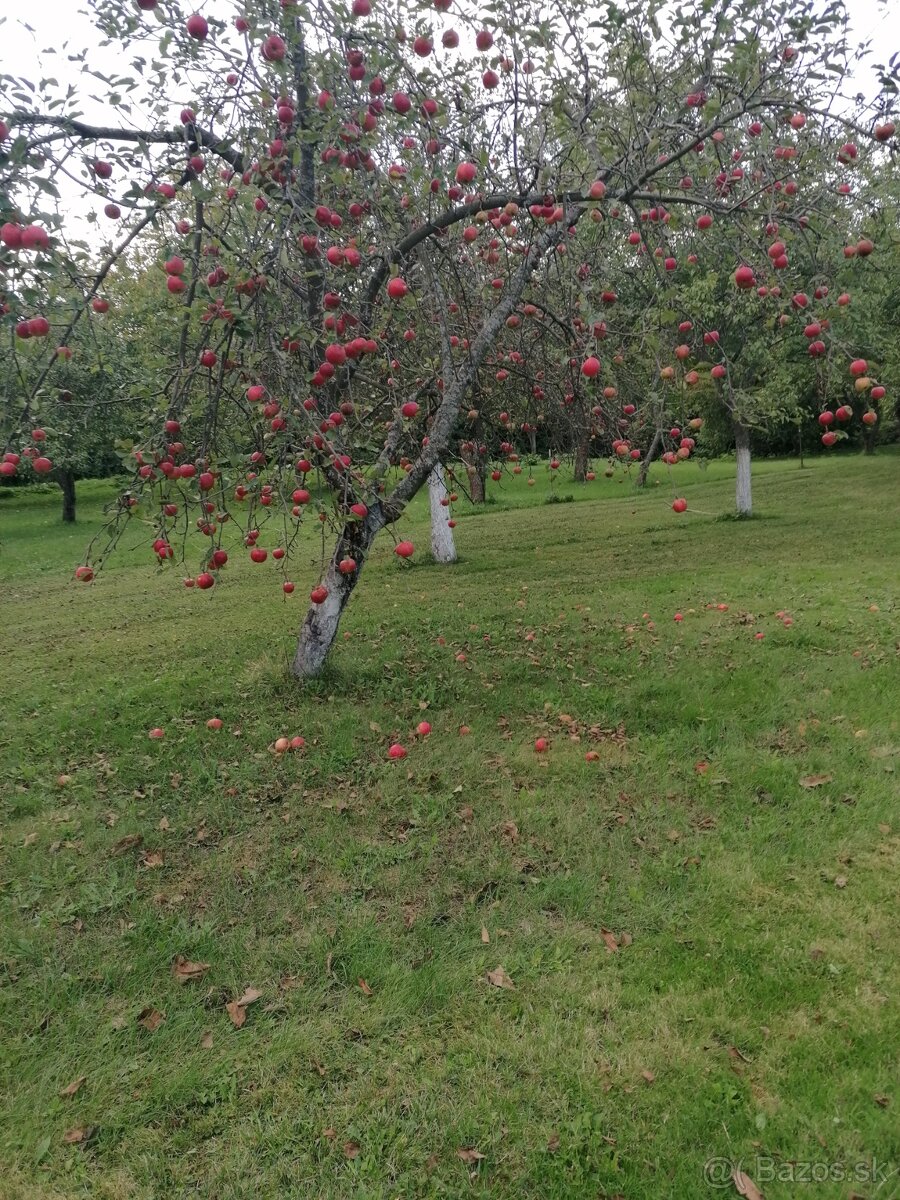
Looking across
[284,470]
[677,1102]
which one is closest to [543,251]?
[284,470]

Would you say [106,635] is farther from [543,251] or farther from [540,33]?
[540,33]

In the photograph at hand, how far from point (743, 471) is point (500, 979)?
13481 millimetres

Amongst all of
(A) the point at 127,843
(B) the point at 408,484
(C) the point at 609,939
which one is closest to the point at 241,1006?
(A) the point at 127,843

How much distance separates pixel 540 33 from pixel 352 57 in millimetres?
948

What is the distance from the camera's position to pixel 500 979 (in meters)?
2.89

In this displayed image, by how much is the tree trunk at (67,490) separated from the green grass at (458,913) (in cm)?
1617

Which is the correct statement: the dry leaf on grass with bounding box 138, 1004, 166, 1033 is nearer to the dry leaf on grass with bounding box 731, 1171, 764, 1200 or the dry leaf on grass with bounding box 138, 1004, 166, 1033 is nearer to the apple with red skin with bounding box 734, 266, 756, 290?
the dry leaf on grass with bounding box 731, 1171, 764, 1200

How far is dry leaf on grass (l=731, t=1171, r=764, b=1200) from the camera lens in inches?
81.0

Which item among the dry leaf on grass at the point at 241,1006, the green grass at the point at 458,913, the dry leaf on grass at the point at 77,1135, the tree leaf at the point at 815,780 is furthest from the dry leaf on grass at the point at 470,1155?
the tree leaf at the point at 815,780

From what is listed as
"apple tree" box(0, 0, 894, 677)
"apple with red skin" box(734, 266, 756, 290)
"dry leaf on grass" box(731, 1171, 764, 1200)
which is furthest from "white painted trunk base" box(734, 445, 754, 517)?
"dry leaf on grass" box(731, 1171, 764, 1200)

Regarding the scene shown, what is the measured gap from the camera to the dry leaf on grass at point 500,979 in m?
2.87

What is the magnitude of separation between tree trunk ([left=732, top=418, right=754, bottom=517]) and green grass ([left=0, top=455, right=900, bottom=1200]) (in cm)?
774

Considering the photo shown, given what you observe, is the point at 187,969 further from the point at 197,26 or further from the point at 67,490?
the point at 67,490

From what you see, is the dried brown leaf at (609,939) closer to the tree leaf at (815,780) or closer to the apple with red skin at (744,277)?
the tree leaf at (815,780)
